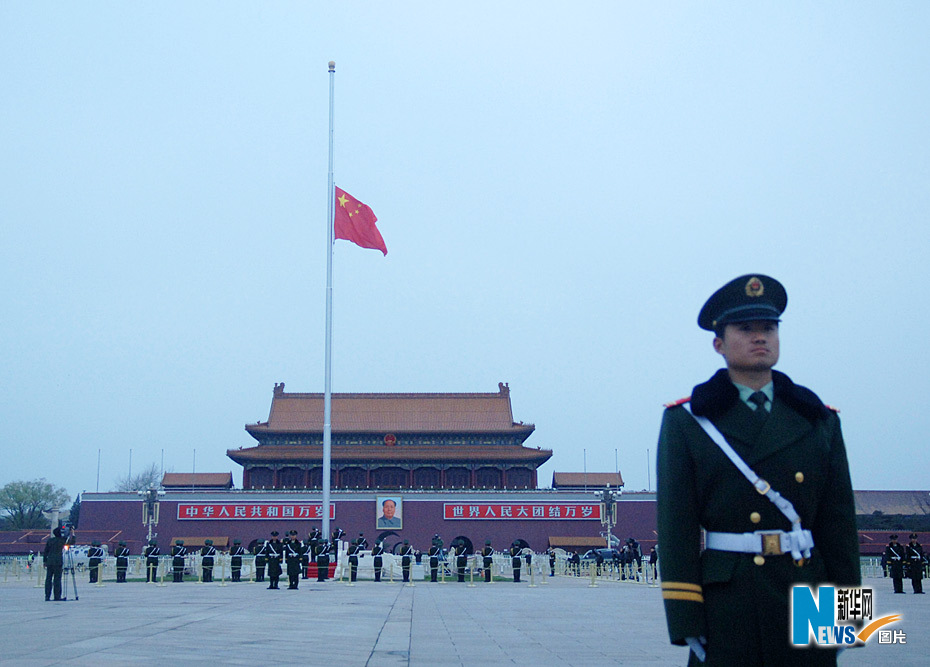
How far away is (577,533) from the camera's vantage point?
130 feet

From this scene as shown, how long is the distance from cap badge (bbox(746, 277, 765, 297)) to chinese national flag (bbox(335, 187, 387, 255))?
63.7 ft

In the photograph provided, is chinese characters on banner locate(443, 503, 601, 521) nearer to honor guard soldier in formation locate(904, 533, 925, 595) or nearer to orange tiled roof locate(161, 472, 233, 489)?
orange tiled roof locate(161, 472, 233, 489)

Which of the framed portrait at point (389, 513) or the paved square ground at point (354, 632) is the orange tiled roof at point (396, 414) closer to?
the framed portrait at point (389, 513)

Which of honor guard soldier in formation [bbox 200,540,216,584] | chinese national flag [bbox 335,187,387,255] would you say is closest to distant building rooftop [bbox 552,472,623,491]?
honor guard soldier in formation [bbox 200,540,216,584]

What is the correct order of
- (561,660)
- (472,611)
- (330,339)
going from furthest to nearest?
(330,339), (472,611), (561,660)

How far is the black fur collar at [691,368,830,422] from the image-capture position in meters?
3.04

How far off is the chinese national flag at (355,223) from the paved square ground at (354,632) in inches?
409

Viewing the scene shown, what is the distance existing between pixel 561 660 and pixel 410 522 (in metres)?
33.9

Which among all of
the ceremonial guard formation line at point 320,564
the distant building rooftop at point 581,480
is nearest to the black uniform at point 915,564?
the ceremonial guard formation line at point 320,564

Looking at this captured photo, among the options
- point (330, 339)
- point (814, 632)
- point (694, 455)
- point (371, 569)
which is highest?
point (330, 339)

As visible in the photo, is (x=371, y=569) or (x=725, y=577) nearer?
(x=725, y=577)

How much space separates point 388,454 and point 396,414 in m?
2.53

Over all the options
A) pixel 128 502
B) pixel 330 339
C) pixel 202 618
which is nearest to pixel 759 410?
pixel 202 618

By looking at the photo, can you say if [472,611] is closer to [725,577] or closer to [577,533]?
[725,577]
